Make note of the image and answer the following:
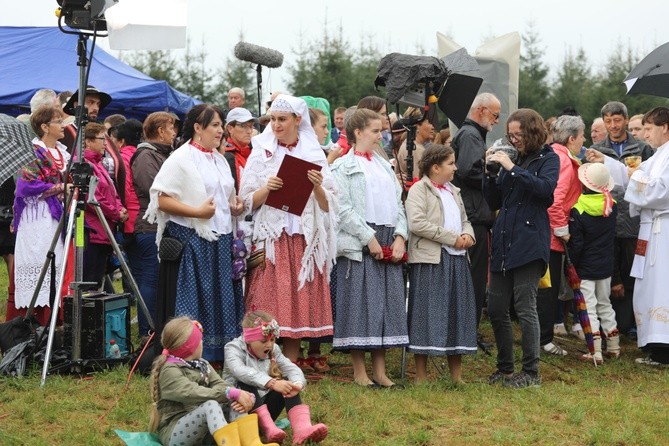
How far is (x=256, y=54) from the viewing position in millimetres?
8930

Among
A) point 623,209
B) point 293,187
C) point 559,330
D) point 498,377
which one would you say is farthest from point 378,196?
point 559,330

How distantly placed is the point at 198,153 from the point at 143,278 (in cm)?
156

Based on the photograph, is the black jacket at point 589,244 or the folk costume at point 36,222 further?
the black jacket at point 589,244

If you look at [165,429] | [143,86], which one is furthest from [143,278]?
[143,86]

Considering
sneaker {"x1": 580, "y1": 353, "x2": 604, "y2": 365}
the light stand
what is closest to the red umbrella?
sneaker {"x1": 580, "y1": 353, "x2": 604, "y2": 365}

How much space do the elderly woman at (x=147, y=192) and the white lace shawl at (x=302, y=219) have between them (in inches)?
47.0

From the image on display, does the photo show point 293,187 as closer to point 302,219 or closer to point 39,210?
point 302,219

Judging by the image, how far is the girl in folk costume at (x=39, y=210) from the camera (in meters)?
7.66

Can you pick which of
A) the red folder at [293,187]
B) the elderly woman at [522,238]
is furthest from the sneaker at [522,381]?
the red folder at [293,187]

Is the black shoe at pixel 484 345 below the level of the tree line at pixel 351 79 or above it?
below

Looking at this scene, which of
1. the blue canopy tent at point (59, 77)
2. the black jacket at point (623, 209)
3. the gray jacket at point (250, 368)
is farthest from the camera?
the blue canopy tent at point (59, 77)

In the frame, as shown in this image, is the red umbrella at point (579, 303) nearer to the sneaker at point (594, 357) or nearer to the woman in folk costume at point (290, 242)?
the sneaker at point (594, 357)

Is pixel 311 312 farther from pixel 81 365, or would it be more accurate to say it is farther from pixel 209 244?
pixel 81 365

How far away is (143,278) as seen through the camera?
816 centimetres
